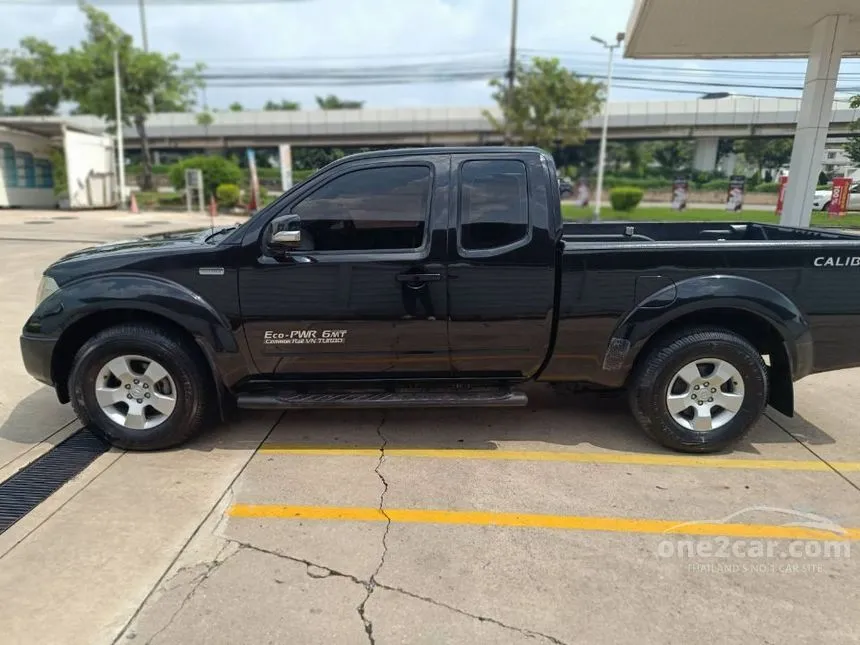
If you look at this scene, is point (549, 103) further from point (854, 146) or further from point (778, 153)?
point (854, 146)

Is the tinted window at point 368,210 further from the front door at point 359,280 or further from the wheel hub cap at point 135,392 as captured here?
the wheel hub cap at point 135,392

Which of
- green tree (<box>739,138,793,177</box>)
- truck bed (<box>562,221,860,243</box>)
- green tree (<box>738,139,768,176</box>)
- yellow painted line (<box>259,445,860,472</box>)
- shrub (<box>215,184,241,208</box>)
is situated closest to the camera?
yellow painted line (<box>259,445,860,472</box>)

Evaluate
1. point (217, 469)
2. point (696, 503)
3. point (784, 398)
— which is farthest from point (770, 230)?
point (217, 469)

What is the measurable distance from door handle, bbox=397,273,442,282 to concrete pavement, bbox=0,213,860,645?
3.86 feet

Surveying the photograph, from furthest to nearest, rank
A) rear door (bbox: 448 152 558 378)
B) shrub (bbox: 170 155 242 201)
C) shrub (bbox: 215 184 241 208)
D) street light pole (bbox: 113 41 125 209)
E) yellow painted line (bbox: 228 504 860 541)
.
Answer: shrub (bbox: 170 155 242 201) → shrub (bbox: 215 184 241 208) → street light pole (bbox: 113 41 125 209) → rear door (bbox: 448 152 558 378) → yellow painted line (bbox: 228 504 860 541)

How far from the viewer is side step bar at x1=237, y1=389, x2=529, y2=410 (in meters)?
3.82

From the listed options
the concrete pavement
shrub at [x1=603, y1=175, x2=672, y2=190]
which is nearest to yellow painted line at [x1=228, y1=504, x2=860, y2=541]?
the concrete pavement

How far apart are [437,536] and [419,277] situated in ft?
5.04

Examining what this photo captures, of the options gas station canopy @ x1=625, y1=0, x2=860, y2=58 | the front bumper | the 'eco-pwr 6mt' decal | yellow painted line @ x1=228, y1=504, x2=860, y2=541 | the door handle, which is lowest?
yellow painted line @ x1=228, y1=504, x2=860, y2=541

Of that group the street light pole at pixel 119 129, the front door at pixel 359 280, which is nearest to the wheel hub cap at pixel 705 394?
the front door at pixel 359 280

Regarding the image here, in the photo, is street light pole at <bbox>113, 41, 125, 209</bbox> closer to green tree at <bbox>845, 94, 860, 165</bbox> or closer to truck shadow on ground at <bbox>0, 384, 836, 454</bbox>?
truck shadow on ground at <bbox>0, 384, 836, 454</bbox>

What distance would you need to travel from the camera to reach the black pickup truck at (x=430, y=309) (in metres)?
3.67

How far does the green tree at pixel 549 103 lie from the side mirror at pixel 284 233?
2784 centimetres

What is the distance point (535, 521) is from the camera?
3162mm
